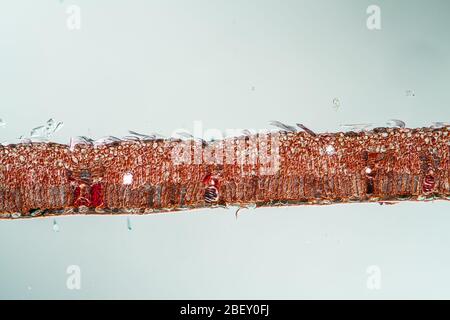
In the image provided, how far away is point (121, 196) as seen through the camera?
68.9 inches

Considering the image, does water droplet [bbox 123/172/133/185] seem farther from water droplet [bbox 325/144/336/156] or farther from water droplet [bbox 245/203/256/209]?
water droplet [bbox 325/144/336/156]

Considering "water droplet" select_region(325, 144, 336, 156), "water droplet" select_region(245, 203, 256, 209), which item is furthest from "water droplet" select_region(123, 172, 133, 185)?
"water droplet" select_region(325, 144, 336, 156)

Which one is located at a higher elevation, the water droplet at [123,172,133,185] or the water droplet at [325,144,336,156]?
the water droplet at [325,144,336,156]

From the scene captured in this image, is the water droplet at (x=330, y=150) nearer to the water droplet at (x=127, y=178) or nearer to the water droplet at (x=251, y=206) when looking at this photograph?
the water droplet at (x=251, y=206)

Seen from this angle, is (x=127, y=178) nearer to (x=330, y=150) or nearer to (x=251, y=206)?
(x=251, y=206)

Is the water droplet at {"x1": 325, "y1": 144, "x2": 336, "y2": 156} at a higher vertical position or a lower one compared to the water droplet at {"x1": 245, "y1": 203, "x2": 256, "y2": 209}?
higher

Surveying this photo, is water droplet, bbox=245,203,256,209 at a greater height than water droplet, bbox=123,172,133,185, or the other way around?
water droplet, bbox=123,172,133,185

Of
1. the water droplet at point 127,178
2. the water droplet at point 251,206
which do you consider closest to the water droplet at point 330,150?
the water droplet at point 251,206

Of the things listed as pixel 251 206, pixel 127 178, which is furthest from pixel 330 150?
pixel 127 178

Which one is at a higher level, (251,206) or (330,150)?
(330,150)

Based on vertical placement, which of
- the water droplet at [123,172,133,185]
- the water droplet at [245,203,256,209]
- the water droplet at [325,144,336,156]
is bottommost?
the water droplet at [245,203,256,209]

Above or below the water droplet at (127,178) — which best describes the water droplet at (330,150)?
above

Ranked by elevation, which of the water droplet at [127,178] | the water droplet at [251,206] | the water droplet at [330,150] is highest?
the water droplet at [330,150]

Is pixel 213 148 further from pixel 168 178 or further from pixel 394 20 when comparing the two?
pixel 394 20
